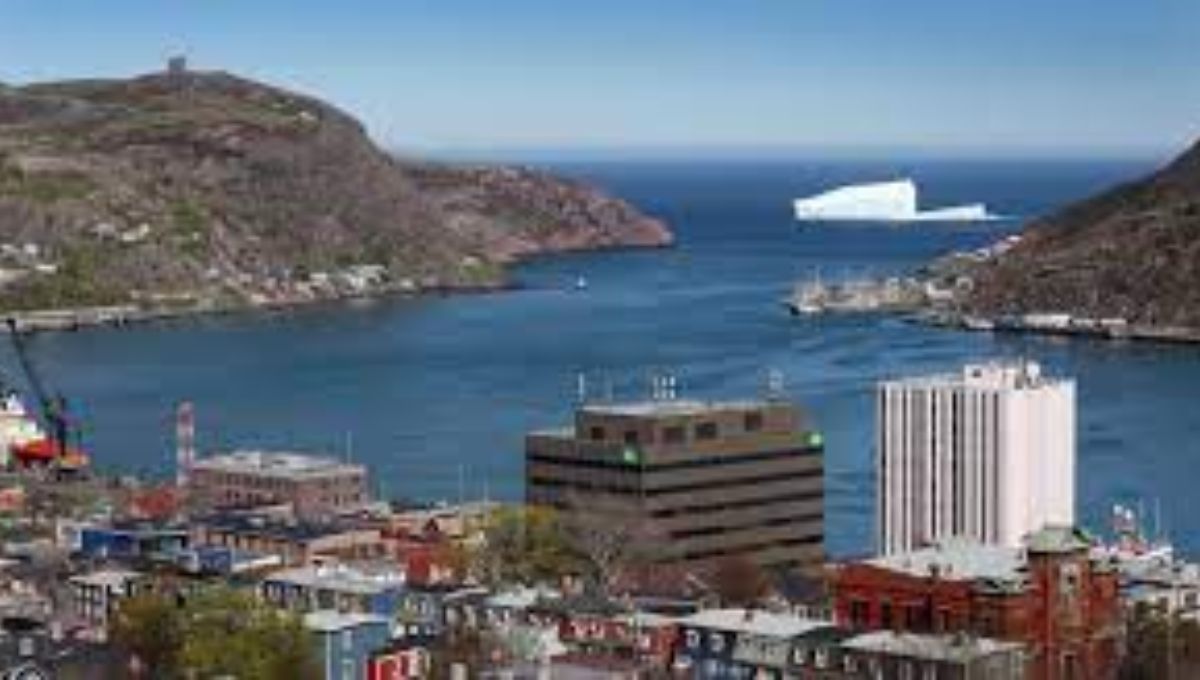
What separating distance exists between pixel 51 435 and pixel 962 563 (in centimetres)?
2332

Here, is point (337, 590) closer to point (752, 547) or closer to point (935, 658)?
point (935, 658)

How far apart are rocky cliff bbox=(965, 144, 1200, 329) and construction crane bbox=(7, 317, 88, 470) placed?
26.2 meters

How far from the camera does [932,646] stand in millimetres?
18516

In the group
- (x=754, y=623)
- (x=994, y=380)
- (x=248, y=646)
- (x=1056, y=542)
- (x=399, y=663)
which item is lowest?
(x=399, y=663)

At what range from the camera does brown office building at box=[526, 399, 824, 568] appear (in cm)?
2950

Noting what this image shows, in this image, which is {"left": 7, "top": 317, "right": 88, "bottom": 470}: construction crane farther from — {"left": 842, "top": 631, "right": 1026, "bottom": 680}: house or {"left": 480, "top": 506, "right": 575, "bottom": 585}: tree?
{"left": 842, "top": 631, "right": 1026, "bottom": 680}: house

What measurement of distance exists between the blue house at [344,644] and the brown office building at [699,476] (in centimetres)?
982

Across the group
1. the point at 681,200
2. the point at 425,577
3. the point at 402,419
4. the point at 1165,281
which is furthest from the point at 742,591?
the point at 681,200

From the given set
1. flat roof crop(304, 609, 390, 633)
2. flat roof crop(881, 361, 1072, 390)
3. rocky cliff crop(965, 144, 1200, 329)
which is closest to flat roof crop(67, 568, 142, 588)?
flat roof crop(304, 609, 390, 633)

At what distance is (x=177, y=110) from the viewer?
92.2 m

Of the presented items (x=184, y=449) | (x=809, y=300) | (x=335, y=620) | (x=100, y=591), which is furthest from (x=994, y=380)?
(x=809, y=300)

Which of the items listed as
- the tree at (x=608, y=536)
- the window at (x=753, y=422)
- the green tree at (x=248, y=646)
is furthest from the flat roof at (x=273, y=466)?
the green tree at (x=248, y=646)

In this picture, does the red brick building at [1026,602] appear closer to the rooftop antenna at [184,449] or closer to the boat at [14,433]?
the rooftop antenna at [184,449]

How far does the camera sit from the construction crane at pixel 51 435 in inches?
1448
